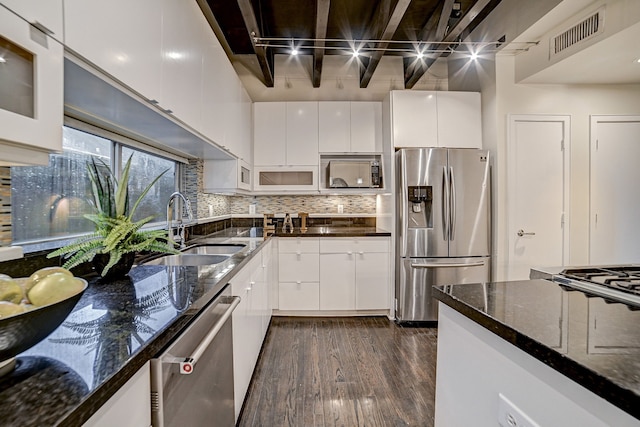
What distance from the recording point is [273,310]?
10.7 feet

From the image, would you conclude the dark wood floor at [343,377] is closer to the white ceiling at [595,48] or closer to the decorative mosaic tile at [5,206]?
the decorative mosaic tile at [5,206]

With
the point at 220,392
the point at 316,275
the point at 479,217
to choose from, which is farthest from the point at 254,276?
the point at 479,217

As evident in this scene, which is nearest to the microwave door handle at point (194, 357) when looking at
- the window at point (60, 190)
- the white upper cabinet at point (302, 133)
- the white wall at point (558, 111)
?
the window at point (60, 190)

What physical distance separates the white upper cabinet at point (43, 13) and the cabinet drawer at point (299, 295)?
2.74m

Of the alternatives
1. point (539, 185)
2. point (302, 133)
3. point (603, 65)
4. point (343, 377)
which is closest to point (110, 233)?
point (343, 377)

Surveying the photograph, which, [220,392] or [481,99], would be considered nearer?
[220,392]

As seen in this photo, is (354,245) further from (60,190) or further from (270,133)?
(60,190)

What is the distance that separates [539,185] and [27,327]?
142 inches

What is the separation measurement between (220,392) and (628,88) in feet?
13.9

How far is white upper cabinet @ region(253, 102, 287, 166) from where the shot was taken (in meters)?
3.50

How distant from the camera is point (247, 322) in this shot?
1.91 meters

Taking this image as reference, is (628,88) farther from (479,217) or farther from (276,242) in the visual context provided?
(276,242)

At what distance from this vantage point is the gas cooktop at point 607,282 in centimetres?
A: 90

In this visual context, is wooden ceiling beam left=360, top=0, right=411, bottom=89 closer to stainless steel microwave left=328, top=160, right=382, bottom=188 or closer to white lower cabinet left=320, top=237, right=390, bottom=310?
stainless steel microwave left=328, top=160, right=382, bottom=188
